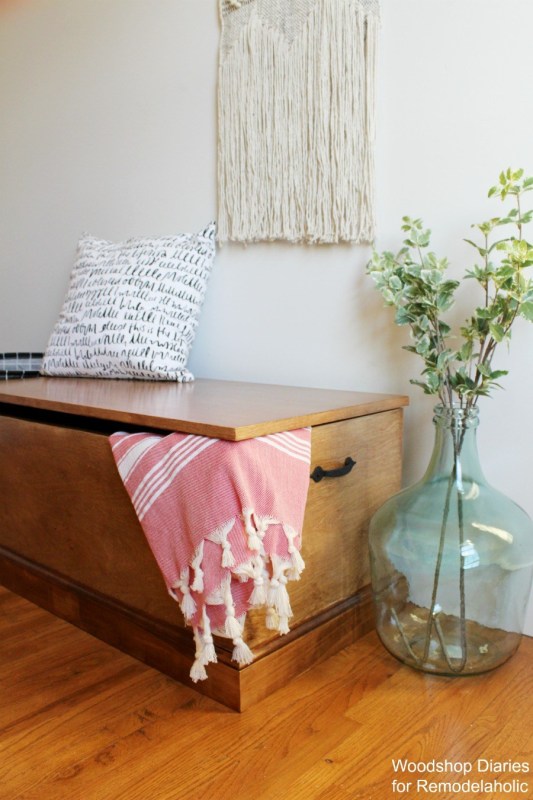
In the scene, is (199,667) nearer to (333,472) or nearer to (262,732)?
(262,732)

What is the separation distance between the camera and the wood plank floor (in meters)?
0.89

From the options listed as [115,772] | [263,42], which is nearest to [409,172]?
[263,42]

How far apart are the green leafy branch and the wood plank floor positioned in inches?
19.0

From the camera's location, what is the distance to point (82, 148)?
2.10 m

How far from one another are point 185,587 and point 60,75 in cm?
178

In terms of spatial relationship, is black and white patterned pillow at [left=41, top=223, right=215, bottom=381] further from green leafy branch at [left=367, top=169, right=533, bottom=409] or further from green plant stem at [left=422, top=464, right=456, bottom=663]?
green plant stem at [left=422, top=464, right=456, bottom=663]

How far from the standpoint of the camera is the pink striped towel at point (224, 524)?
0.96 m

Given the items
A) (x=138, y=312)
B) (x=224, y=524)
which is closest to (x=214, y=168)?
(x=138, y=312)

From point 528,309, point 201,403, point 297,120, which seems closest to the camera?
point 528,309

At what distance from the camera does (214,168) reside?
1708mm

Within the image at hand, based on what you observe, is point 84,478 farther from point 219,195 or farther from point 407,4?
point 407,4

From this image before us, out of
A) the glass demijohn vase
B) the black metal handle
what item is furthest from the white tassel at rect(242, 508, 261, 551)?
the glass demijohn vase

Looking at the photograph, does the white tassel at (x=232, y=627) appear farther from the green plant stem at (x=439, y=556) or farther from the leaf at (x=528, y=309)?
the leaf at (x=528, y=309)

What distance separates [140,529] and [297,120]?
93cm
